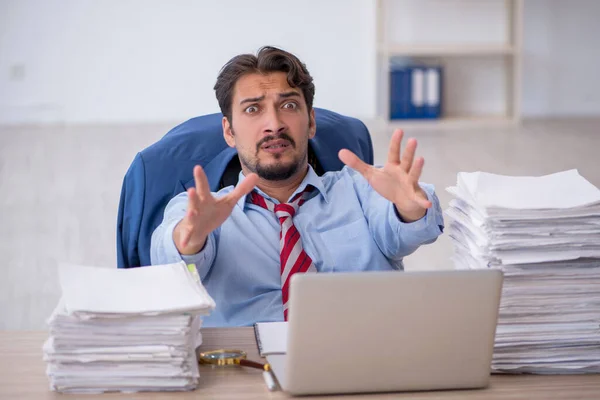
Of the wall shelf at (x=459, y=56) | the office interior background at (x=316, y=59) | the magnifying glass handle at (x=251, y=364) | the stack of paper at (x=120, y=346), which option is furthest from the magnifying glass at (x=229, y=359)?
the wall shelf at (x=459, y=56)

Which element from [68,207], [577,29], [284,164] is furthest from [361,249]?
[577,29]

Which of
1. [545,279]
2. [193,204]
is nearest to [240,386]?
[193,204]

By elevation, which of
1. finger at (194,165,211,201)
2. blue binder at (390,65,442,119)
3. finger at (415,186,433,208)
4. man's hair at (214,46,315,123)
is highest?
man's hair at (214,46,315,123)

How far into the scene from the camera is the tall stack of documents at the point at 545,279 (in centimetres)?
153

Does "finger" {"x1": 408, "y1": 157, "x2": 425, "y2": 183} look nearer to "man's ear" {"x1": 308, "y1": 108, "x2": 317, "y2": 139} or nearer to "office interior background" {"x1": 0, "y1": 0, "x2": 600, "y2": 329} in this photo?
"man's ear" {"x1": 308, "y1": 108, "x2": 317, "y2": 139}

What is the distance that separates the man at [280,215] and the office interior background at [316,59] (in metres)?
4.81

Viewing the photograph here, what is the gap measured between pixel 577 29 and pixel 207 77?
3199mm

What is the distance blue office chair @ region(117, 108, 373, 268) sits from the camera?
2.36 m

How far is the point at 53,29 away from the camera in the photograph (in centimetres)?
766

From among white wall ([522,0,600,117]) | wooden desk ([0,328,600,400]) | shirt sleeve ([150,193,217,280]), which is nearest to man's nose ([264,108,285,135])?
shirt sleeve ([150,193,217,280])

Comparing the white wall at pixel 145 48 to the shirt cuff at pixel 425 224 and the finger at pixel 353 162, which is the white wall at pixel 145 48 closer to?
the shirt cuff at pixel 425 224

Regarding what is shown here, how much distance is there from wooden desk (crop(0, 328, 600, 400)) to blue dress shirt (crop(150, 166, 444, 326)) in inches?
16.3

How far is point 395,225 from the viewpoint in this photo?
203 centimetres

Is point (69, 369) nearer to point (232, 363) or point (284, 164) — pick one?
point (232, 363)
